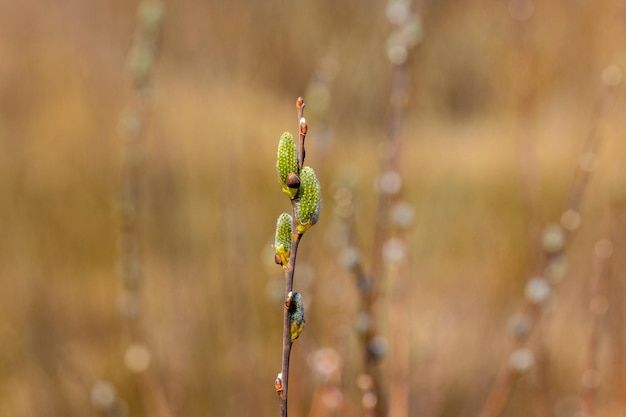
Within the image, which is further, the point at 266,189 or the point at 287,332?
the point at 266,189

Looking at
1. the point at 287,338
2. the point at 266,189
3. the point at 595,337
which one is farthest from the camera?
the point at 266,189

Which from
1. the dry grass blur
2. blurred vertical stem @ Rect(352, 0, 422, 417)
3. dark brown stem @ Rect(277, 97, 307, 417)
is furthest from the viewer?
the dry grass blur

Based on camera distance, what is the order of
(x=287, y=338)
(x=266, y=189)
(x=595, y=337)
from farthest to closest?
(x=266, y=189)
(x=595, y=337)
(x=287, y=338)

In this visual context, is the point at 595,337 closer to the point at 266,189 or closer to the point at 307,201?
the point at 307,201

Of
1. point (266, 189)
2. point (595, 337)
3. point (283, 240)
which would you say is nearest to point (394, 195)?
point (595, 337)

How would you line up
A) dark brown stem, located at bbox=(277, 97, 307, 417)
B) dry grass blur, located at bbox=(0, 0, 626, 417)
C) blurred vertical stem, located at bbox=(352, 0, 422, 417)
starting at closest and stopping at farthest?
dark brown stem, located at bbox=(277, 97, 307, 417), blurred vertical stem, located at bbox=(352, 0, 422, 417), dry grass blur, located at bbox=(0, 0, 626, 417)

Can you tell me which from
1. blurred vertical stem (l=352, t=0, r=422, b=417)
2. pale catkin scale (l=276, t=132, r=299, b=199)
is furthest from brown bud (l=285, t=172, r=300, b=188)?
blurred vertical stem (l=352, t=0, r=422, b=417)

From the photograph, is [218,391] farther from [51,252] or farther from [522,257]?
[522,257]

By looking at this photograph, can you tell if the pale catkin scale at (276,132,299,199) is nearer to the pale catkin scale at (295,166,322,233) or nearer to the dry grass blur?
the pale catkin scale at (295,166,322,233)
